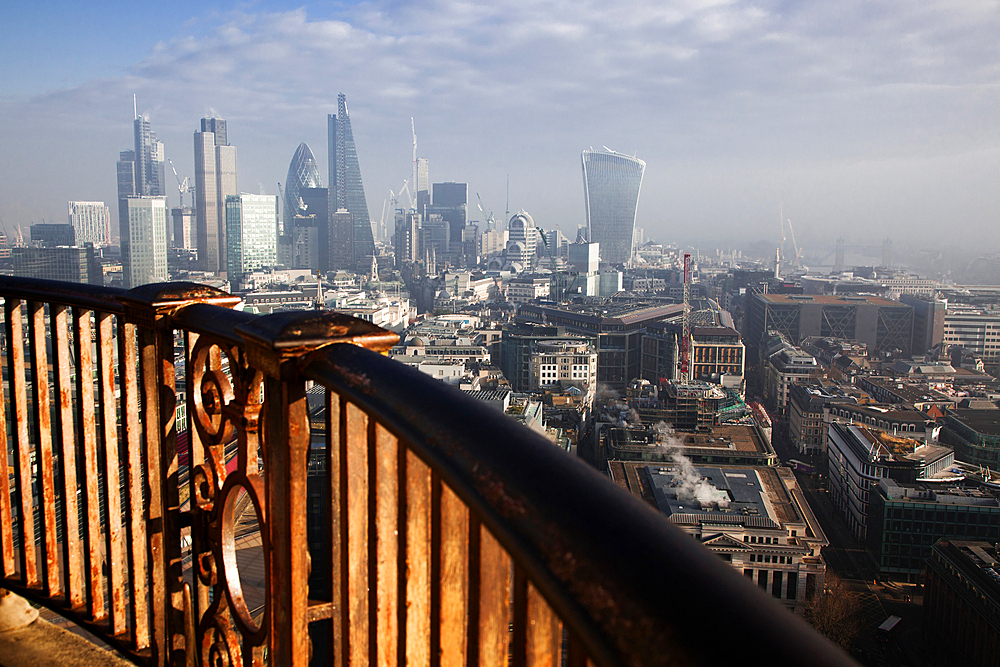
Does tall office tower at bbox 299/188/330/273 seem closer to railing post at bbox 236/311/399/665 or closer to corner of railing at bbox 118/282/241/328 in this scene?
corner of railing at bbox 118/282/241/328

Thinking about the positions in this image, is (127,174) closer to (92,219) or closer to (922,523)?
(92,219)

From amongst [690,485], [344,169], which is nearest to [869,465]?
[690,485]

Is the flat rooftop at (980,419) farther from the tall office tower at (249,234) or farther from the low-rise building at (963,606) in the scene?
the tall office tower at (249,234)

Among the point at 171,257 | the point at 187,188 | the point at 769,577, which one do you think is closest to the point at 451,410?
the point at 769,577

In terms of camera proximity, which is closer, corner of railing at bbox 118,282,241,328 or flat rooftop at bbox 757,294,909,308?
corner of railing at bbox 118,282,241,328

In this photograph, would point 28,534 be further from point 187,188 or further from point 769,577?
point 187,188

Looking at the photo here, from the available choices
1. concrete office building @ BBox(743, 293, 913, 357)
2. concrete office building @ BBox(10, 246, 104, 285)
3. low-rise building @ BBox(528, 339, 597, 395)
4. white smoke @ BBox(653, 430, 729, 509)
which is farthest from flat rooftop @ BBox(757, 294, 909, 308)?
concrete office building @ BBox(10, 246, 104, 285)
